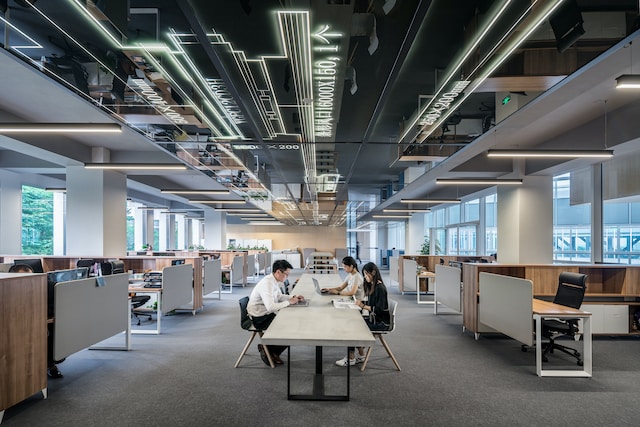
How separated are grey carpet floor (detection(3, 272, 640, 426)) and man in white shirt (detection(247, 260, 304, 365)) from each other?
30 centimetres

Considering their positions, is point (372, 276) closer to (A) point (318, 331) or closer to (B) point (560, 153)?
(A) point (318, 331)

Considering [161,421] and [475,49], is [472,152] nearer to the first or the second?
[475,49]

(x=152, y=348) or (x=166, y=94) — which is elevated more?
(x=166, y=94)

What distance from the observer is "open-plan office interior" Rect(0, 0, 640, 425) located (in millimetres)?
3020

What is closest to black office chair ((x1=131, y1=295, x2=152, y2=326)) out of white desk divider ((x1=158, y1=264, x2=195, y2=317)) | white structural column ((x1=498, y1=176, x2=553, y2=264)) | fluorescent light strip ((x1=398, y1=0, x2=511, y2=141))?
white desk divider ((x1=158, y1=264, x2=195, y2=317))

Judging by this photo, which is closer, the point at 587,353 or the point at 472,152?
the point at 587,353

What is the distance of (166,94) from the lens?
423 centimetres

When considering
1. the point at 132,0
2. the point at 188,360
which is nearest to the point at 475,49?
the point at 132,0

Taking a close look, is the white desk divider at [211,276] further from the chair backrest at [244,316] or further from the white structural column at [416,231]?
the white structural column at [416,231]

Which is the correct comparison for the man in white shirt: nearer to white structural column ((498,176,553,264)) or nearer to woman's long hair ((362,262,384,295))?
woman's long hair ((362,262,384,295))

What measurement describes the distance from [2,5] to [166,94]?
1627 mm

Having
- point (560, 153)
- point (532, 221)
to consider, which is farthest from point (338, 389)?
point (532, 221)

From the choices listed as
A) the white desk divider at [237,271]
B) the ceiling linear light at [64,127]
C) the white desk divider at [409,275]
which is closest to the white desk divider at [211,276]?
the white desk divider at [237,271]

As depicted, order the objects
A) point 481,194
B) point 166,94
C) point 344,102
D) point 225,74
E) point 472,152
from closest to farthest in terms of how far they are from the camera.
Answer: point 225,74 < point 166,94 < point 344,102 < point 472,152 < point 481,194
